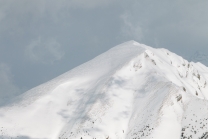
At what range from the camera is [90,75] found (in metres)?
88.9

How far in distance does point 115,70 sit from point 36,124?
27.2 metres

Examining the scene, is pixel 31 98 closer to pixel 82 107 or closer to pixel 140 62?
pixel 82 107

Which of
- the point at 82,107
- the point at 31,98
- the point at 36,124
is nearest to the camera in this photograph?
the point at 36,124

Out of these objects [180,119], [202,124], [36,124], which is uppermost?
[36,124]

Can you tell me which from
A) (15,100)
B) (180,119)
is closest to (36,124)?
Answer: (15,100)

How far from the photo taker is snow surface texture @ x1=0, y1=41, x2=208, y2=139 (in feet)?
203

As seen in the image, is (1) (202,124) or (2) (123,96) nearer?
(1) (202,124)

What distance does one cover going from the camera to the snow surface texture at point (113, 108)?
203 ft

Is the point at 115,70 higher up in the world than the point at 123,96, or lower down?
higher up

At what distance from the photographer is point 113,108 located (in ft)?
231

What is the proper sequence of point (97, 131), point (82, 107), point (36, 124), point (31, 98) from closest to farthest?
point (97, 131) < point (36, 124) < point (82, 107) < point (31, 98)

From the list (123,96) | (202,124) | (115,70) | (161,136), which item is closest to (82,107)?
(123,96)

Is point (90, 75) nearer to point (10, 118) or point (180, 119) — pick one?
point (10, 118)

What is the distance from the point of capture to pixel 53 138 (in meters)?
63.7
